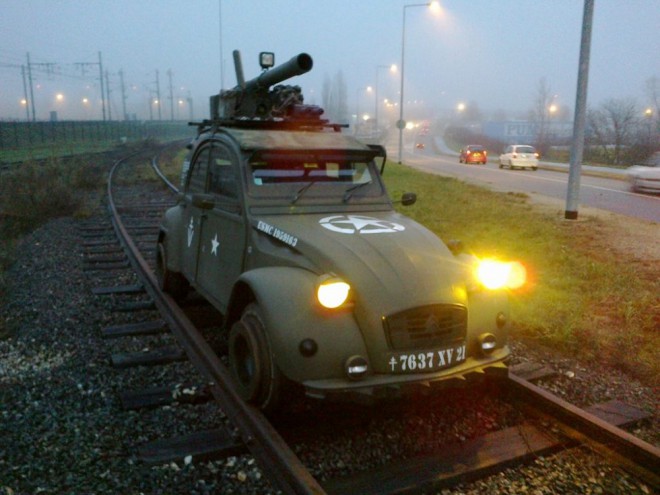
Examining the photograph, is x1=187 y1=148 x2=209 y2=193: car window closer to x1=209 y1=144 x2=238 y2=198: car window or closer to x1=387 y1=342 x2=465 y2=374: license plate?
x1=209 y1=144 x2=238 y2=198: car window

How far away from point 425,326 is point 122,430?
6.86 ft

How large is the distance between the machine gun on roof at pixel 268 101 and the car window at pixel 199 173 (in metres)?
0.37

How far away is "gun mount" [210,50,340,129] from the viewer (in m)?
5.82

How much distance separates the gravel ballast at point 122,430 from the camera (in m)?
3.50

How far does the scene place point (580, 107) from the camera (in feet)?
43.6

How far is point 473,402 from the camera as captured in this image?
4508 mm

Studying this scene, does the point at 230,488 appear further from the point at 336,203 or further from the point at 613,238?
the point at 613,238

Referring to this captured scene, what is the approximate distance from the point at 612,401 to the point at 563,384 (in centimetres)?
41

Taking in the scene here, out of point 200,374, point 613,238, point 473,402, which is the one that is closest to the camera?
point 473,402

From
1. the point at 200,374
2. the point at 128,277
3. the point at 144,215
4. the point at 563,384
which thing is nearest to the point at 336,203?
the point at 200,374

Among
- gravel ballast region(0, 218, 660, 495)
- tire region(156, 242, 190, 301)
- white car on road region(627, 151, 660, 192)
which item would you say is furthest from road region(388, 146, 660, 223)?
gravel ballast region(0, 218, 660, 495)

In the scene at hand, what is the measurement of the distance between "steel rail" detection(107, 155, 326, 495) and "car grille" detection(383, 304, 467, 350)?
0.91 meters

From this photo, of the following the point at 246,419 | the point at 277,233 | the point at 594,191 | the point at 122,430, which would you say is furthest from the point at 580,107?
the point at 122,430

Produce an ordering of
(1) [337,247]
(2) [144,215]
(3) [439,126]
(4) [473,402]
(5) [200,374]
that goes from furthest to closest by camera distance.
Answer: (3) [439,126]
(2) [144,215]
(5) [200,374]
(4) [473,402]
(1) [337,247]
